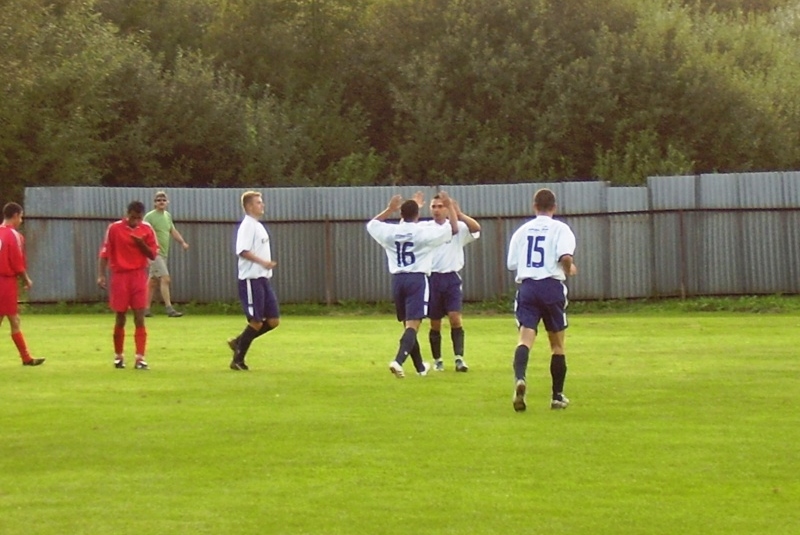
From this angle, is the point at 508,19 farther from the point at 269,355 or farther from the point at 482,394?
the point at 482,394

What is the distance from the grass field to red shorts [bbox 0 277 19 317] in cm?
72

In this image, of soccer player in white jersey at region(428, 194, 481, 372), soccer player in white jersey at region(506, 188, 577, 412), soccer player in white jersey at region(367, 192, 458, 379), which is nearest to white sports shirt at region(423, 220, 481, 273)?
soccer player in white jersey at region(428, 194, 481, 372)

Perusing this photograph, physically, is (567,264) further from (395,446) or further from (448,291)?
(448,291)

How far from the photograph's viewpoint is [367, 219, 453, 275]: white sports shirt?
15.8m

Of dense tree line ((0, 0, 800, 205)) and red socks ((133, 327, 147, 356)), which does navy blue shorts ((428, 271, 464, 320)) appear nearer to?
red socks ((133, 327, 147, 356))

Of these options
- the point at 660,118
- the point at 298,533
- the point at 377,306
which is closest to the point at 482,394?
the point at 298,533

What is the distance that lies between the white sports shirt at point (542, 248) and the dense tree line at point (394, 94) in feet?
76.8

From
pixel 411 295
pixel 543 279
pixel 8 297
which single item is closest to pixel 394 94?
pixel 8 297

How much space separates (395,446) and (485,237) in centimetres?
1919

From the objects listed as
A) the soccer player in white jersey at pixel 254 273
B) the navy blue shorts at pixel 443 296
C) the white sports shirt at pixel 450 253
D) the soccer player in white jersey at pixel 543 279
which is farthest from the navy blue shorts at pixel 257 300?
the soccer player in white jersey at pixel 543 279

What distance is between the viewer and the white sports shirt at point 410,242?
51.8 feet

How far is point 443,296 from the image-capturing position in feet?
55.0

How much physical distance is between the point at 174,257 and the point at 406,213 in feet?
51.1

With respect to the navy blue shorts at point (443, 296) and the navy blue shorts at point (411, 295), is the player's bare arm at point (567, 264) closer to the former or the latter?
the navy blue shorts at point (411, 295)
